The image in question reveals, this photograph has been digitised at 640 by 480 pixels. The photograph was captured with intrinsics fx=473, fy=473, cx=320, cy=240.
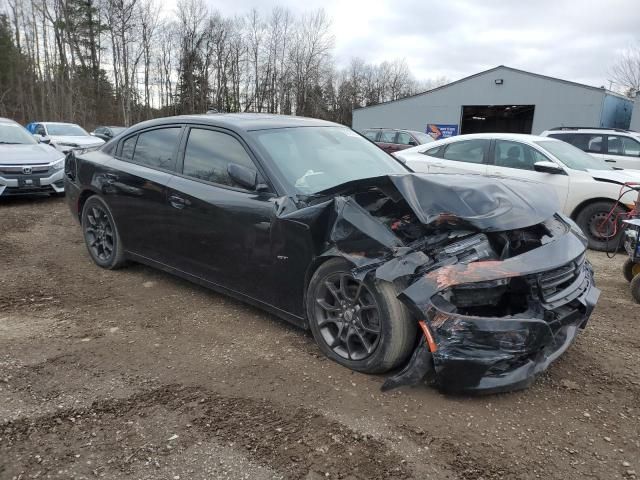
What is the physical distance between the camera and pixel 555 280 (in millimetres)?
2686

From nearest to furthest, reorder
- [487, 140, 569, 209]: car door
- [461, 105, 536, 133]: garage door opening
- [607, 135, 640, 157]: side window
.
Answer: [487, 140, 569, 209]: car door
[607, 135, 640, 157]: side window
[461, 105, 536, 133]: garage door opening

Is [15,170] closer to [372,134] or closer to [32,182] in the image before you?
[32,182]

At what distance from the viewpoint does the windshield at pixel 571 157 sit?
6918mm

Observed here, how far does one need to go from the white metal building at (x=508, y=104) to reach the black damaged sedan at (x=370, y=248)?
2434 centimetres

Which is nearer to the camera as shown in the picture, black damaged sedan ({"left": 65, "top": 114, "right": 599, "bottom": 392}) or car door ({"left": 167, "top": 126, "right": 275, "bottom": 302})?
black damaged sedan ({"left": 65, "top": 114, "right": 599, "bottom": 392})

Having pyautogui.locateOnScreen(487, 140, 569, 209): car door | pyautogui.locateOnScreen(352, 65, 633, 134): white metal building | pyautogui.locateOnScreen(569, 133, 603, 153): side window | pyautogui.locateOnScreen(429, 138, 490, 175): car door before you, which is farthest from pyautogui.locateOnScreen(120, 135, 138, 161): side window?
pyautogui.locateOnScreen(352, 65, 633, 134): white metal building

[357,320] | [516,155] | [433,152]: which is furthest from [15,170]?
[516,155]

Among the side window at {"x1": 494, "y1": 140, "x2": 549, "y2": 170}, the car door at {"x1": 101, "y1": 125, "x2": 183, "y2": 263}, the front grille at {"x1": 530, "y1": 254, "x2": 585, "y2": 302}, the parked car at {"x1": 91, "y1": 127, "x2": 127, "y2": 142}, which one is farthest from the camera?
the side window at {"x1": 494, "y1": 140, "x2": 549, "y2": 170}

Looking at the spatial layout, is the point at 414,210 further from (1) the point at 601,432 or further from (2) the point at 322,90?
(2) the point at 322,90

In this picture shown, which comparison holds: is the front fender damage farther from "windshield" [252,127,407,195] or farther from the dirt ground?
"windshield" [252,127,407,195]

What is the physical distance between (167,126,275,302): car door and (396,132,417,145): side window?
12.6m

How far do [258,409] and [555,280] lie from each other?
182 cm

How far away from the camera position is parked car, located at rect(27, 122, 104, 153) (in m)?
14.3

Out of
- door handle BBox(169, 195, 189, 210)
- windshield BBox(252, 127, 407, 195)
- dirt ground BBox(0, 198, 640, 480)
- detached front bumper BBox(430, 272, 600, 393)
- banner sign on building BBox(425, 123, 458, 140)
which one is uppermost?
banner sign on building BBox(425, 123, 458, 140)
